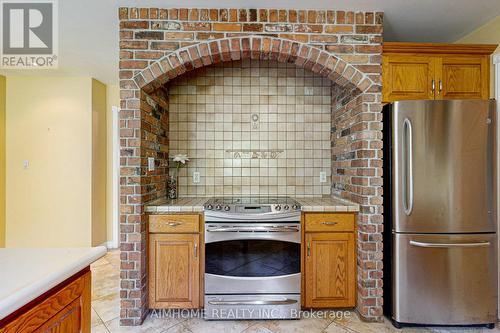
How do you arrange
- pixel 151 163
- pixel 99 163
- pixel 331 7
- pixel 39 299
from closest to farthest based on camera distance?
1. pixel 39 299
2. pixel 331 7
3. pixel 151 163
4. pixel 99 163

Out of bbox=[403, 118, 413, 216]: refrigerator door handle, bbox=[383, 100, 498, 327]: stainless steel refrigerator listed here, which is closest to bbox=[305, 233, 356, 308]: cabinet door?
bbox=[383, 100, 498, 327]: stainless steel refrigerator

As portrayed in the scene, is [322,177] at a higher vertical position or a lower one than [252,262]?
higher

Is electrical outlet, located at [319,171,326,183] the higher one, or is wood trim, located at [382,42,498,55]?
wood trim, located at [382,42,498,55]

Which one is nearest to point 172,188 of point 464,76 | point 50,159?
point 50,159

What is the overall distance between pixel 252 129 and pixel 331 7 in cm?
133

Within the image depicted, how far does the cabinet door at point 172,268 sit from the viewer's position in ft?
7.15

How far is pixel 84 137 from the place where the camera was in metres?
3.49

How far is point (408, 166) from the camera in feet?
6.60

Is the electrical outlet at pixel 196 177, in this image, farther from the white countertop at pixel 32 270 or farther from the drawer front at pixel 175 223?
the white countertop at pixel 32 270

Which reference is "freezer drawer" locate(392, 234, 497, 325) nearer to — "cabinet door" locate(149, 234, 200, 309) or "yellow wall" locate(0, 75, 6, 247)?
"cabinet door" locate(149, 234, 200, 309)

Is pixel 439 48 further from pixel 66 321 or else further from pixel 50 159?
pixel 50 159

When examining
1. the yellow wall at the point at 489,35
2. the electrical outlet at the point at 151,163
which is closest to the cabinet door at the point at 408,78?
the yellow wall at the point at 489,35

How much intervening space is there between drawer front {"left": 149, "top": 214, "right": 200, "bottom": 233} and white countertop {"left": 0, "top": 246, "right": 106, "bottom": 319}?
103 cm

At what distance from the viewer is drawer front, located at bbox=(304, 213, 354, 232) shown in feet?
7.28
